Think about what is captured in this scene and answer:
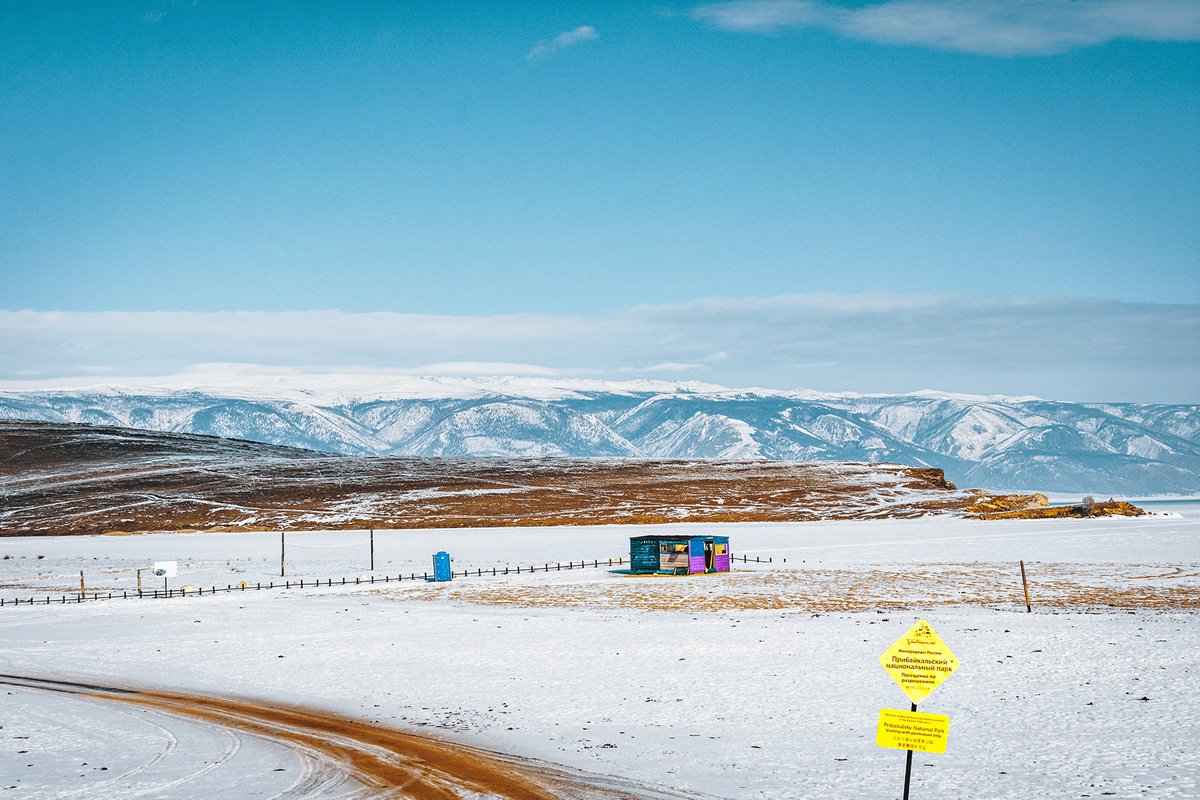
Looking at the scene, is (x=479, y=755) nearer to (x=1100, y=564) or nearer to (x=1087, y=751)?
(x=1087, y=751)

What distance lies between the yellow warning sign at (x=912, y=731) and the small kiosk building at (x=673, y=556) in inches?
1968

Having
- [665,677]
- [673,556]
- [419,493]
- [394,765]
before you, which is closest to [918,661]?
[394,765]

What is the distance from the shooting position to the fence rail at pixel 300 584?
2252 inches

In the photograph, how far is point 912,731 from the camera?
578 inches

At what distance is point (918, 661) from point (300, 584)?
52641 mm

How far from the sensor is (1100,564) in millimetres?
65312

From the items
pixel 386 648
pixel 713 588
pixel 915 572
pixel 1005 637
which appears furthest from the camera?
pixel 915 572

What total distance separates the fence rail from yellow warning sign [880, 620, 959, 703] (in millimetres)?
51813

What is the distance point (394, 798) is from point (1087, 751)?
13.1m

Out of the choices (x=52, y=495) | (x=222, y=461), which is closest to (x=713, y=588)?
(x=52, y=495)

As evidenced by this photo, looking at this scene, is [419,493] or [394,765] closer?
[394,765]

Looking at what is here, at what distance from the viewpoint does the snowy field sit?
18.8 m

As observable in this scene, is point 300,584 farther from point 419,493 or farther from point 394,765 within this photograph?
point 419,493

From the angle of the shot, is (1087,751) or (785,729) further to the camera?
(785,729)
